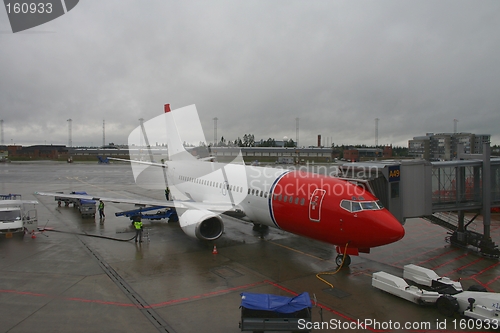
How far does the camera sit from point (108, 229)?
72.9 ft

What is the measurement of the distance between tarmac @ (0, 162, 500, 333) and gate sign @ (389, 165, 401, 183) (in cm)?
389

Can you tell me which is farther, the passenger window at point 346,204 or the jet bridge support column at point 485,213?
the jet bridge support column at point 485,213

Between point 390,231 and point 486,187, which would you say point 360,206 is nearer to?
point 390,231

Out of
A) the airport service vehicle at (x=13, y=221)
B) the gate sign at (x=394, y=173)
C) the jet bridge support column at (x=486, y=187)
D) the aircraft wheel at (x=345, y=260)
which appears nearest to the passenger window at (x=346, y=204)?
the aircraft wheel at (x=345, y=260)

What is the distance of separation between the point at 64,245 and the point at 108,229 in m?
4.01

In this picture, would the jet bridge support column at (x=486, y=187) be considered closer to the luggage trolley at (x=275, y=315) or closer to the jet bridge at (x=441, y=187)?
the jet bridge at (x=441, y=187)

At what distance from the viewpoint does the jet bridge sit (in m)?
16.1

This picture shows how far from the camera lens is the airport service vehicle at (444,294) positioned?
973 cm

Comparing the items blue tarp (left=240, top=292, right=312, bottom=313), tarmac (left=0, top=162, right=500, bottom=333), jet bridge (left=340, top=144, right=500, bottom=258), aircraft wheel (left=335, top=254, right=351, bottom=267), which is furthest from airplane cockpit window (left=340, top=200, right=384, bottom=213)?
blue tarp (left=240, top=292, right=312, bottom=313)

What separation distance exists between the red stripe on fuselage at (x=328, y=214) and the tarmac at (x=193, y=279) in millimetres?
1680

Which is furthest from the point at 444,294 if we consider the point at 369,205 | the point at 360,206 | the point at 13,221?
the point at 13,221

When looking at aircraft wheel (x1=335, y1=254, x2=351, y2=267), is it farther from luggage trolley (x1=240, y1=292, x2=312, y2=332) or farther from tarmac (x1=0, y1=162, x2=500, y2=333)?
luggage trolley (x1=240, y1=292, x2=312, y2=332)

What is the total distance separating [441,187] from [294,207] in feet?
29.0

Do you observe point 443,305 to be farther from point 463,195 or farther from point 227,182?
point 227,182
